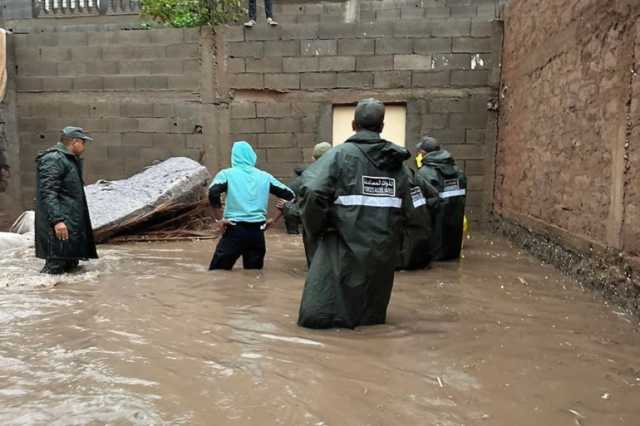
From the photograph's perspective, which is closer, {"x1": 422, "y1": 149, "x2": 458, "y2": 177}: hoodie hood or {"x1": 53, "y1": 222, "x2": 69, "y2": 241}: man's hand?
{"x1": 53, "y1": 222, "x2": 69, "y2": 241}: man's hand

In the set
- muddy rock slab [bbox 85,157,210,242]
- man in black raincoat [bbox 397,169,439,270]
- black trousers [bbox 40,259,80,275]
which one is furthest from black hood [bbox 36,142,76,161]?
man in black raincoat [bbox 397,169,439,270]

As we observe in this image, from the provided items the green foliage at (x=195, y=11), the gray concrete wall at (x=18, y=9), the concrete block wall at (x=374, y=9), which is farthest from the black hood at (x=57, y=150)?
the gray concrete wall at (x=18, y=9)

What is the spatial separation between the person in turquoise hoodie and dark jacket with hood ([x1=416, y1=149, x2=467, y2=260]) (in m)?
2.03

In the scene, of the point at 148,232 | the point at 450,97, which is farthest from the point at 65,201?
the point at 450,97

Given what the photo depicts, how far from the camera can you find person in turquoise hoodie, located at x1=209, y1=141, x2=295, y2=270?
16.4 ft

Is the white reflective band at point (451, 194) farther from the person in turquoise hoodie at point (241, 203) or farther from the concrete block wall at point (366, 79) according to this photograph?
the concrete block wall at point (366, 79)

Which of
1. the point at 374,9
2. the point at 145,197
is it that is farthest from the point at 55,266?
the point at 374,9

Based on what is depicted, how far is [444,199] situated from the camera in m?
6.12

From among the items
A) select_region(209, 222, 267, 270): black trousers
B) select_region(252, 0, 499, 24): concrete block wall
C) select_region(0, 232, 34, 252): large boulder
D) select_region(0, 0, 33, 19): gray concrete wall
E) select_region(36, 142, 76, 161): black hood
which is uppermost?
select_region(0, 0, 33, 19): gray concrete wall

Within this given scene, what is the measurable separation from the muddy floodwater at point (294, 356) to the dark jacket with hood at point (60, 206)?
30 centimetres

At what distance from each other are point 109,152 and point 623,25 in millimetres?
7673

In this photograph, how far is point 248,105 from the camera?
861cm

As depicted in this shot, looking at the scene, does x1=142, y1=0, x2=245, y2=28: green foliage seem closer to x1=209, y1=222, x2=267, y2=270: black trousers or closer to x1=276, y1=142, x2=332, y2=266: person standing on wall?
x1=276, y1=142, x2=332, y2=266: person standing on wall

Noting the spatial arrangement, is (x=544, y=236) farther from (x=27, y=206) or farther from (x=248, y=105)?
(x=27, y=206)
